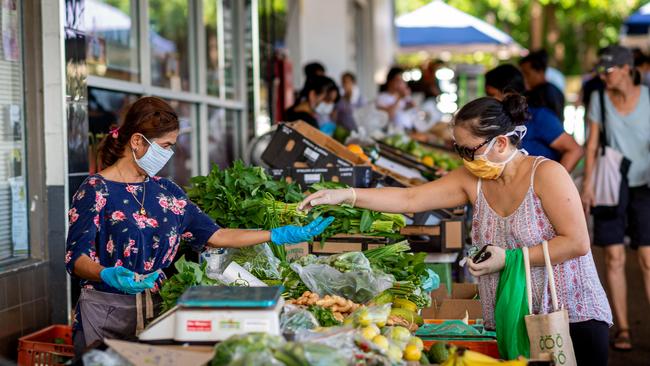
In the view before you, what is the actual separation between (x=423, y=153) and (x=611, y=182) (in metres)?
2.52

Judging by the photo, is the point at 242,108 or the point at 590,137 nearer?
the point at 590,137

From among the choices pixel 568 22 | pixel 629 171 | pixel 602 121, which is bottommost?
pixel 629 171

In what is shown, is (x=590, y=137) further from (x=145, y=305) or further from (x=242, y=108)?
(x=242, y=108)

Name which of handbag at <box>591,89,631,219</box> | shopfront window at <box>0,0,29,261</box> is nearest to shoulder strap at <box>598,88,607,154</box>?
handbag at <box>591,89,631,219</box>

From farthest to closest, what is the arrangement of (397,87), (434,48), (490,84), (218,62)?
(434,48), (397,87), (218,62), (490,84)

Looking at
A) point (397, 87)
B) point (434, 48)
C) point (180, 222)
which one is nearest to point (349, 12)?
point (434, 48)

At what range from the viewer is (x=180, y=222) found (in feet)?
13.6

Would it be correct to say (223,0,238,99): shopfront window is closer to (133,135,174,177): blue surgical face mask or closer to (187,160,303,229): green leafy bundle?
(187,160,303,229): green leafy bundle

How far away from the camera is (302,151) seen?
6422 millimetres

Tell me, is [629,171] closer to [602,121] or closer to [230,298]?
[602,121]

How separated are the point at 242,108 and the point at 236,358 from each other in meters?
8.39

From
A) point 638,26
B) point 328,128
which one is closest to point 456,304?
point 328,128

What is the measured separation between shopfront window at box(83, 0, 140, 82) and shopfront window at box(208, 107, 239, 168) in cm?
229

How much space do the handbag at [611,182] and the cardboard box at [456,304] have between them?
7.31 feet
